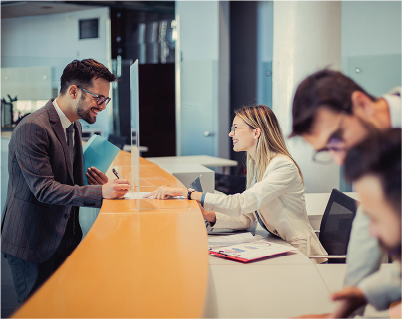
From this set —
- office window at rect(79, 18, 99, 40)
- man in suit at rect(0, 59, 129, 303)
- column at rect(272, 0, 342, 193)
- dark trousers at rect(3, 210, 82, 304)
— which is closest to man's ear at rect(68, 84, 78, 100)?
man in suit at rect(0, 59, 129, 303)

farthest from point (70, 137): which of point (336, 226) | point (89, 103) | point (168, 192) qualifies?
point (336, 226)

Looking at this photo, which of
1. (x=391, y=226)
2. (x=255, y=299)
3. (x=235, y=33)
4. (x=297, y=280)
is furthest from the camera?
(x=235, y=33)

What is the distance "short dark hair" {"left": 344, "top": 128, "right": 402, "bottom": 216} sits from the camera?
0.56m

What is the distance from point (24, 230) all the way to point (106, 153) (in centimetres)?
67

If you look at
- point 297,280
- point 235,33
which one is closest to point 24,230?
point 297,280

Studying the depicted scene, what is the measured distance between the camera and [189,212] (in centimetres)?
157

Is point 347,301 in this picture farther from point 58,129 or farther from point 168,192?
point 58,129

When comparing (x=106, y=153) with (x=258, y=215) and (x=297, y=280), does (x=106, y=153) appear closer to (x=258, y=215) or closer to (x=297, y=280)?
(x=258, y=215)

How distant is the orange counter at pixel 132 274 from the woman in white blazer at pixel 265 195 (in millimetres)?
330

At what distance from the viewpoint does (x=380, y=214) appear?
58cm

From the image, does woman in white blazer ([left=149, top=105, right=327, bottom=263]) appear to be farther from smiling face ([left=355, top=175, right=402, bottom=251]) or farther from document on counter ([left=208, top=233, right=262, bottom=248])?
smiling face ([left=355, top=175, right=402, bottom=251])

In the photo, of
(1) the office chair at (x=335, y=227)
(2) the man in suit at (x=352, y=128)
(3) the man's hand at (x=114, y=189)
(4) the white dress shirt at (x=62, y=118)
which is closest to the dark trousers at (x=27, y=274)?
(3) the man's hand at (x=114, y=189)

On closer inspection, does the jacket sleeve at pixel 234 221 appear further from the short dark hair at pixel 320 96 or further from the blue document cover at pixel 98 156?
the short dark hair at pixel 320 96

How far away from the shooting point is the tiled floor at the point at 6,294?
241 centimetres
